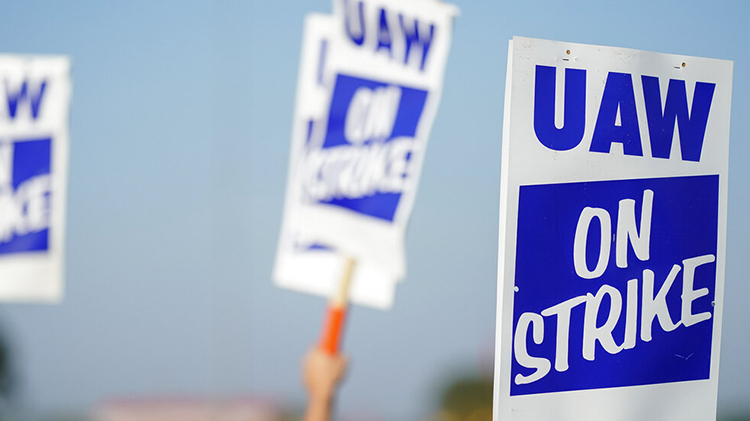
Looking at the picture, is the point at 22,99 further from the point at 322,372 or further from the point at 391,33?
the point at 322,372

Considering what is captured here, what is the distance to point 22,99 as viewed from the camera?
3.00m

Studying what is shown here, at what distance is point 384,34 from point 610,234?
147 centimetres

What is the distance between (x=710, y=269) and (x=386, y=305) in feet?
4.36

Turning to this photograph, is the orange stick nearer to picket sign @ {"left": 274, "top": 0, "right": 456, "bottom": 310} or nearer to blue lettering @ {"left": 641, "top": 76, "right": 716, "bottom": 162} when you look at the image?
picket sign @ {"left": 274, "top": 0, "right": 456, "bottom": 310}

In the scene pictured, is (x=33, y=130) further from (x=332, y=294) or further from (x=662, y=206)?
(x=662, y=206)

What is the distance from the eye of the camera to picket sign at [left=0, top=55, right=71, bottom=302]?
9.20 feet

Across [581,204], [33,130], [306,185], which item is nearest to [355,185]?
[306,185]

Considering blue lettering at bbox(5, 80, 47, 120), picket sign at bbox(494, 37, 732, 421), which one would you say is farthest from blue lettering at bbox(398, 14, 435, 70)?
picket sign at bbox(494, 37, 732, 421)

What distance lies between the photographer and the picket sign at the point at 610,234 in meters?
1.43

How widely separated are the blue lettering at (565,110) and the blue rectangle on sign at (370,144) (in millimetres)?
1307

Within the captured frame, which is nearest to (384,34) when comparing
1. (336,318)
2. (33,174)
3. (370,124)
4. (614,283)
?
(370,124)

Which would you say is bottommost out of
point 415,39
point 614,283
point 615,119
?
point 614,283

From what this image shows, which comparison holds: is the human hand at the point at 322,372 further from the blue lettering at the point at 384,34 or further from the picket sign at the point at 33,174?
the blue lettering at the point at 384,34

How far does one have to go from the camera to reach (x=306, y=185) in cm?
274
